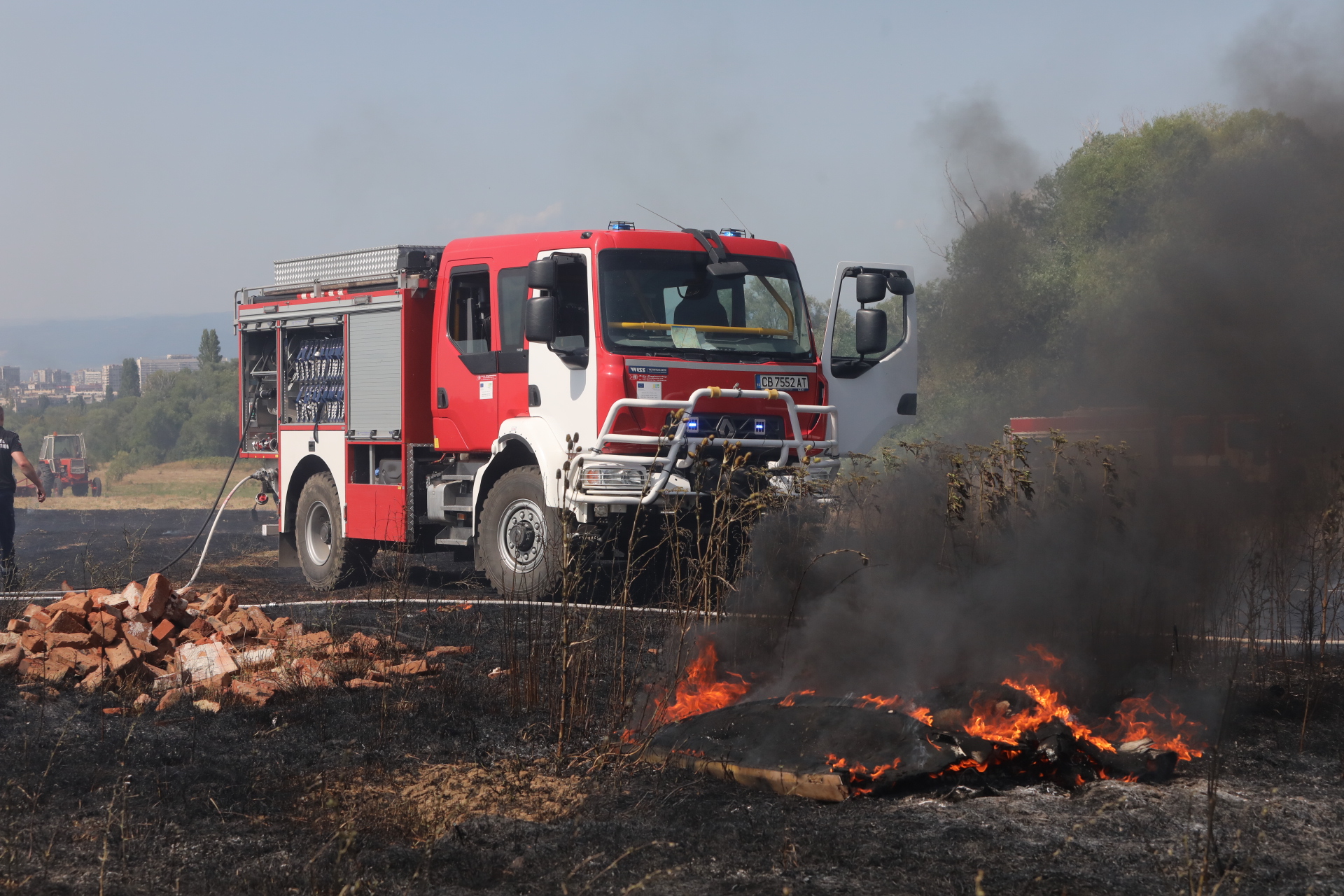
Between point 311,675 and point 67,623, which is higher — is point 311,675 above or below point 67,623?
below

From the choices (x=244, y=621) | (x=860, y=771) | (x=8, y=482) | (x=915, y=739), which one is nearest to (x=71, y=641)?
(x=244, y=621)

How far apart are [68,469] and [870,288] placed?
38.4m

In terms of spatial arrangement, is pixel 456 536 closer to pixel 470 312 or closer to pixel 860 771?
pixel 470 312

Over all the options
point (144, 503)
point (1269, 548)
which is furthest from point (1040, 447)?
point (144, 503)

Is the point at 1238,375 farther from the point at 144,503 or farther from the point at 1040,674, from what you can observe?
the point at 144,503

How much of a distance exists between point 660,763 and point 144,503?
34.7 m

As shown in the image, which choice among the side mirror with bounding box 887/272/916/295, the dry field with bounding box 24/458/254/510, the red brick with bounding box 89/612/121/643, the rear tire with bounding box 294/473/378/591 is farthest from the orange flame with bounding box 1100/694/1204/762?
the dry field with bounding box 24/458/254/510

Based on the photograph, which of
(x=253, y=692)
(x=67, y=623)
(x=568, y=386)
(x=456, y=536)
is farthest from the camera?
(x=456, y=536)

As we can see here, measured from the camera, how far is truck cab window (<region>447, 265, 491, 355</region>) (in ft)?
36.6

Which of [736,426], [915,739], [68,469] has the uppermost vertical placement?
[736,426]

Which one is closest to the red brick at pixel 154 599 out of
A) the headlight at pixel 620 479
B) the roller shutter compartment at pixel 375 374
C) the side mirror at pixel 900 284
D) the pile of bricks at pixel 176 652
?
the pile of bricks at pixel 176 652

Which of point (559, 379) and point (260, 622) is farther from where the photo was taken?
point (559, 379)

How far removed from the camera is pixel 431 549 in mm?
12336

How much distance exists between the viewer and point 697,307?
10.4m
